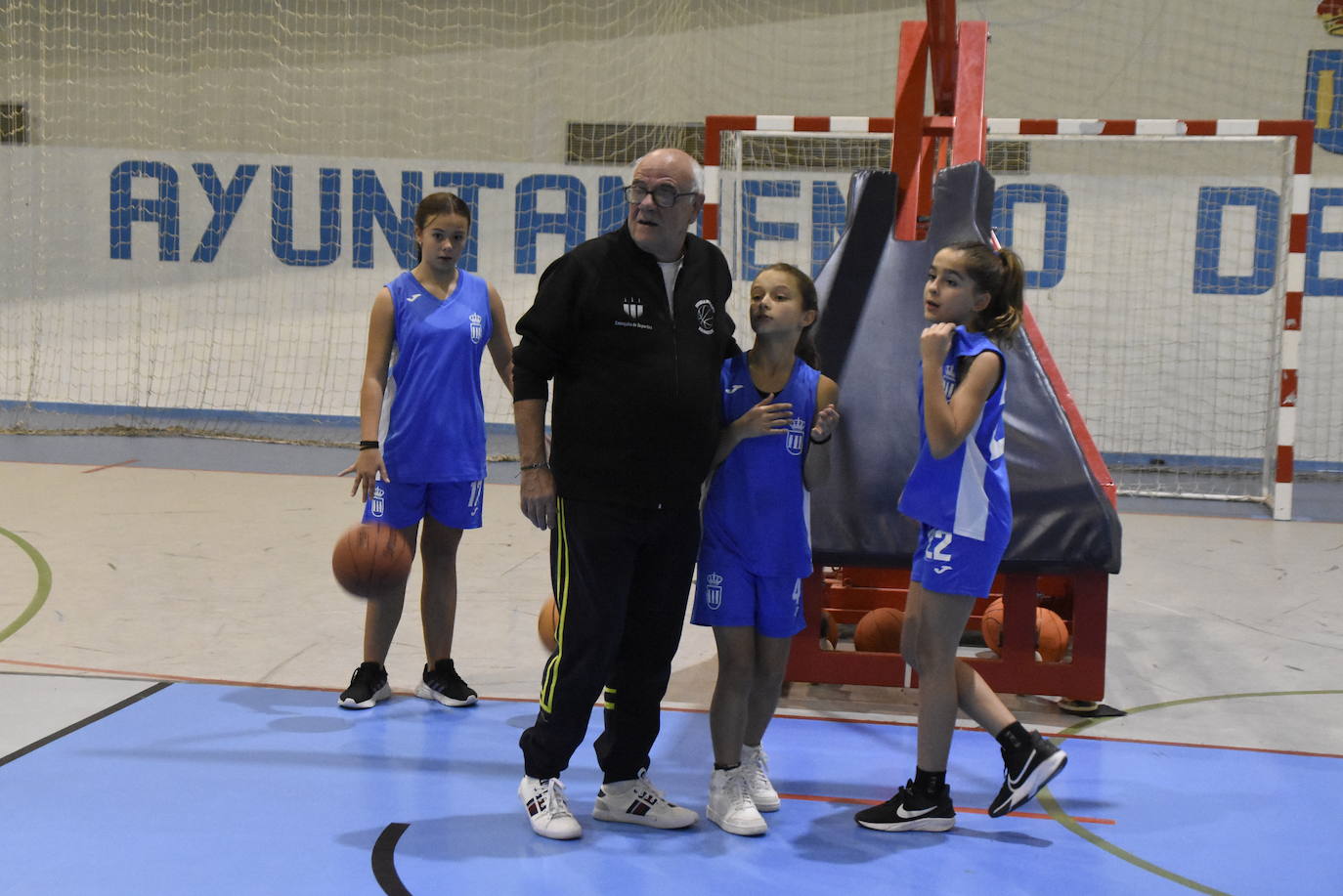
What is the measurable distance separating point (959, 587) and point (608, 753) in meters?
1.01

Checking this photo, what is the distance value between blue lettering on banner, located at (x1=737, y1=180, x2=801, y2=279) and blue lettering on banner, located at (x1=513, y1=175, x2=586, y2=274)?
1.46 meters

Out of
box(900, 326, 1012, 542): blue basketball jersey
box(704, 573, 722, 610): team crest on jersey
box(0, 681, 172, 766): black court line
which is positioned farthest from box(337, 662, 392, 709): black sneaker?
box(900, 326, 1012, 542): blue basketball jersey

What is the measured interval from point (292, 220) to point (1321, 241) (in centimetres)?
883

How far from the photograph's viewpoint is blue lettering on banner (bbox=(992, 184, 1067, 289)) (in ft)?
35.4

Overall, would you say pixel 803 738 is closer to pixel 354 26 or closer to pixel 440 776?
pixel 440 776

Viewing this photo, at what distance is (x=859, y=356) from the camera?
4.71 meters

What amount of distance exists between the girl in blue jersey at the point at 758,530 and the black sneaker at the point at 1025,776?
0.60 meters

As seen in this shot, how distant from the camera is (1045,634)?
468cm

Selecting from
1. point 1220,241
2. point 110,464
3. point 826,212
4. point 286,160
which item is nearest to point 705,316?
point 110,464

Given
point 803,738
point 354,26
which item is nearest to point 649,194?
point 803,738

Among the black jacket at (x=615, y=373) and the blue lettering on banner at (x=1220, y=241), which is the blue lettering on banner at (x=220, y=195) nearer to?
the blue lettering on banner at (x=1220, y=241)

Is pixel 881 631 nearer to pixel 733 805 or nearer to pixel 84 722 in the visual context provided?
pixel 733 805

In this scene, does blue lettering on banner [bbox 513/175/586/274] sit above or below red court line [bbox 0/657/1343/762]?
above

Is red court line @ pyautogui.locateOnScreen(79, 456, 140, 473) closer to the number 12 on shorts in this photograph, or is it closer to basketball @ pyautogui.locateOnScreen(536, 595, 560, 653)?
basketball @ pyautogui.locateOnScreen(536, 595, 560, 653)
